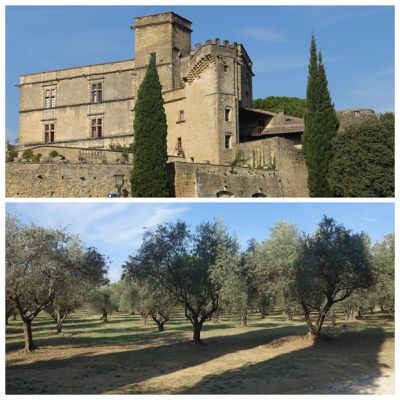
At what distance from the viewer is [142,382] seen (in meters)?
16.7

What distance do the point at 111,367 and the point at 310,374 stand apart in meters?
6.86

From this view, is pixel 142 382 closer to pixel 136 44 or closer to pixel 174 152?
pixel 174 152

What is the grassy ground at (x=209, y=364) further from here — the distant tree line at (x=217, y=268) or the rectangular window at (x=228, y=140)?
the rectangular window at (x=228, y=140)

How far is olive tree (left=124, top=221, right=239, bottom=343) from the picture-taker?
2341cm

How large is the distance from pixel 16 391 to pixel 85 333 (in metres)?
16.7

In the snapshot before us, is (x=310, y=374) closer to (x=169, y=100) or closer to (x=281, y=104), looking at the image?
(x=169, y=100)

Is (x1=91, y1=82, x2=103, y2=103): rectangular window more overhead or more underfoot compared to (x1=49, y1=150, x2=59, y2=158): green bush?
more overhead

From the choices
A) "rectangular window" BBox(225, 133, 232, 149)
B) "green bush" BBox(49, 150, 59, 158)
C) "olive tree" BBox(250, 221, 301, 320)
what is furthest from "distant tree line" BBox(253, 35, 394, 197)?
"green bush" BBox(49, 150, 59, 158)

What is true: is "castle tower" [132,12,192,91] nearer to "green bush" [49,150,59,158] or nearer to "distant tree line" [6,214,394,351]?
"green bush" [49,150,59,158]

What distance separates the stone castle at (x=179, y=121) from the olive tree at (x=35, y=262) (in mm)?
9801

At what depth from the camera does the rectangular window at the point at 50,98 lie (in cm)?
4858

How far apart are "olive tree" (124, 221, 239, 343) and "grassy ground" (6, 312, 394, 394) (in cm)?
266

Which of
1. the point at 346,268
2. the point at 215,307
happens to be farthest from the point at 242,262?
the point at 346,268

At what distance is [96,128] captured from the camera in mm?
46875
